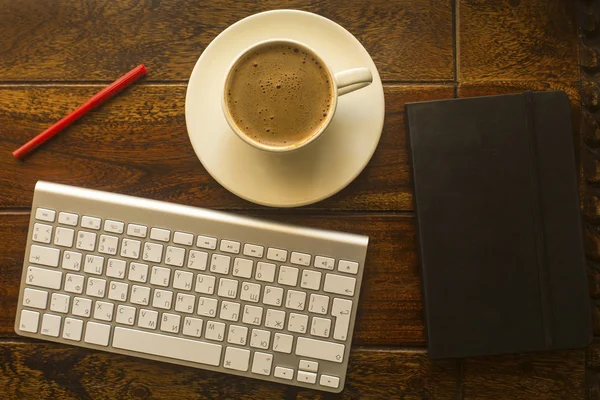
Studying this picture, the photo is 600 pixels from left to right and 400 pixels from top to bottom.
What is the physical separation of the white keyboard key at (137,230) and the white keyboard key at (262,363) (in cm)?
21

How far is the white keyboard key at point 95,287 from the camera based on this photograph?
73 centimetres

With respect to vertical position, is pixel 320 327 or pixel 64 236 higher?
pixel 64 236

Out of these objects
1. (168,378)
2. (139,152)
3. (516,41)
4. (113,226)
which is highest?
(516,41)

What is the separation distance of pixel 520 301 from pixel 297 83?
397 millimetres

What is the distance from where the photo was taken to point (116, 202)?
722 mm

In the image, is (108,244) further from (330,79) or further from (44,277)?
(330,79)

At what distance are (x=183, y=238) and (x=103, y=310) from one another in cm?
14

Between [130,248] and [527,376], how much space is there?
0.56 meters

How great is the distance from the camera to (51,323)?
0.73 m

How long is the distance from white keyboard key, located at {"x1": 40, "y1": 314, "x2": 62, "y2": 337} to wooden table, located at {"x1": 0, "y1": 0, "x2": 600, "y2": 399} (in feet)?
0.13

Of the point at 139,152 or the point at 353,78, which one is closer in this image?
the point at 353,78

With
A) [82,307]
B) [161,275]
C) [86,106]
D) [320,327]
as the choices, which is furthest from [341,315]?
Answer: [86,106]

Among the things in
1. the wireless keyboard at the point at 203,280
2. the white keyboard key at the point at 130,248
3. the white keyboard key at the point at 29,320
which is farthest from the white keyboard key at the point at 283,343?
the white keyboard key at the point at 29,320

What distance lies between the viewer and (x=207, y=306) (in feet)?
2.38
